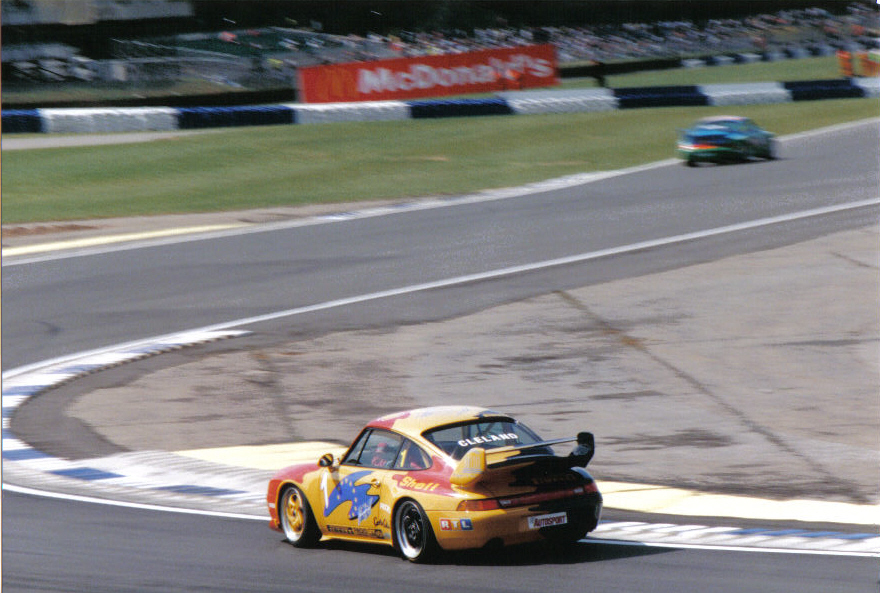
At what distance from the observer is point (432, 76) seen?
→ 148 feet

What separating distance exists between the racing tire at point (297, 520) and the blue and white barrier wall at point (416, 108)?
2876cm

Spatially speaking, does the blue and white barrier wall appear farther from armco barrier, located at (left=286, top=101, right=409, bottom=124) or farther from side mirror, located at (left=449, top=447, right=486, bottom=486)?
side mirror, located at (left=449, top=447, right=486, bottom=486)

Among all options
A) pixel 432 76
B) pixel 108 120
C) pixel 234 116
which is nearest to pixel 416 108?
pixel 432 76

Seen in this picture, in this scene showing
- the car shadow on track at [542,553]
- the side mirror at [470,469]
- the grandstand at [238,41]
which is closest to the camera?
the side mirror at [470,469]

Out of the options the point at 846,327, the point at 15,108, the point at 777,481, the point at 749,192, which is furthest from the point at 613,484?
the point at 15,108

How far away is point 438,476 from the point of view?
841cm

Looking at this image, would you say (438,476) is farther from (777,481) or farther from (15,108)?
(15,108)

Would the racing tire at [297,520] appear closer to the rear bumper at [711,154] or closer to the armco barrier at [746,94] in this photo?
the rear bumper at [711,154]

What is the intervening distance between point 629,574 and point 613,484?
3431 millimetres

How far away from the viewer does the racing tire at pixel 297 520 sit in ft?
30.6

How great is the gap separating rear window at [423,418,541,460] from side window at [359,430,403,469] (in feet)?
0.97

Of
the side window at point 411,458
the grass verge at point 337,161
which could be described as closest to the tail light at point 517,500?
the side window at point 411,458

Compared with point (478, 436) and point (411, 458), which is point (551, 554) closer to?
point (478, 436)

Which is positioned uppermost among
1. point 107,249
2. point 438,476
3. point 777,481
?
point 438,476
